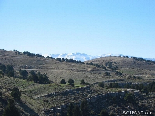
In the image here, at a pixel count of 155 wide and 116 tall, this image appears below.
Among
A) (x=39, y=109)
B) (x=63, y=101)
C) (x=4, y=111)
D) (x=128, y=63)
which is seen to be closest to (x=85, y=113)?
(x=63, y=101)

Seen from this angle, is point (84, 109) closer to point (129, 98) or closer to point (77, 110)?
point (77, 110)

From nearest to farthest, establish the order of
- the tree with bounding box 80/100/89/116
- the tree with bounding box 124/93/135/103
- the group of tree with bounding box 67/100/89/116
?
the group of tree with bounding box 67/100/89/116 → the tree with bounding box 80/100/89/116 → the tree with bounding box 124/93/135/103

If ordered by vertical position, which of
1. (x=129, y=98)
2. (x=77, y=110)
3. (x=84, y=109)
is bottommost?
(x=84, y=109)

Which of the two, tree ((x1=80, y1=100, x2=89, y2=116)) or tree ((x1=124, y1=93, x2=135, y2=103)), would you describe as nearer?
tree ((x1=80, y1=100, x2=89, y2=116))

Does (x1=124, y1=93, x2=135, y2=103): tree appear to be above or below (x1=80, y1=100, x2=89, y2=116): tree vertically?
above

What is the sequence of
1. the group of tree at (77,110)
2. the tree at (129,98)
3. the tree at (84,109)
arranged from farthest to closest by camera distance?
1. the tree at (129,98)
2. the tree at (84,109)
3. the group of tree at (77,110)

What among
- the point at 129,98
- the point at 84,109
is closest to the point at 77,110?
the point at 84,109

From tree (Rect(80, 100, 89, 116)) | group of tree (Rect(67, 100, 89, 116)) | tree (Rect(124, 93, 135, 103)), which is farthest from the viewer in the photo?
tree (Rect(124, 93, 135, 103))

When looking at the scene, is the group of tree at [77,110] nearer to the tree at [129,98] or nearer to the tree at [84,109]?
the tree at [84,109]

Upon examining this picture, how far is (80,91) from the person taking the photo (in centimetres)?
5428

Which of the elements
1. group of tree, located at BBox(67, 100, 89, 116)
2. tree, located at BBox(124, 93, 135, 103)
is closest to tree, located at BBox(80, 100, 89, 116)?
group of tree, located at BBox(67, 100, 89, 116)

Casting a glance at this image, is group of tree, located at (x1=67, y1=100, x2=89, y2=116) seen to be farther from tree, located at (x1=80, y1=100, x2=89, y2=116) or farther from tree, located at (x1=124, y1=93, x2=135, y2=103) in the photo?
tree, located at (x1=124, y1=93, x2=135, y2=103)

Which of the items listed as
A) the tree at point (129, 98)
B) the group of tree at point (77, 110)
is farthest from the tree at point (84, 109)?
the tree at point (129, 98)

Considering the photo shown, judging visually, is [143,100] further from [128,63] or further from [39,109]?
[128,63]
